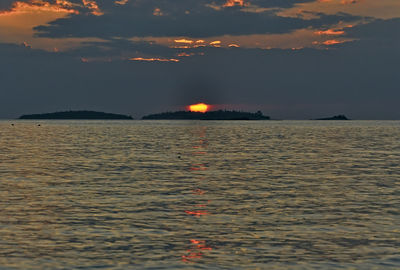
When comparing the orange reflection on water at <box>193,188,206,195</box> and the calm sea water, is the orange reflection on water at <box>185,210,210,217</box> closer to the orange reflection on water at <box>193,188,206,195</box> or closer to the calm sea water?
the calm sea water

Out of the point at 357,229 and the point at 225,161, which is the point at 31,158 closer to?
the point at 225,161

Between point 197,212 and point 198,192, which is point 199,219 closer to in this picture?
point 197,212

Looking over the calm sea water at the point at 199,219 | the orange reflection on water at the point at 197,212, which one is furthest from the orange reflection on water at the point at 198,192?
the orange reflection on water at the point at 197,212

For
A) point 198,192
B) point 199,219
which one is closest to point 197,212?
point 199,219

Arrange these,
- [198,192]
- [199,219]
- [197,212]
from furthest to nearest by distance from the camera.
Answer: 1. [198,192]
2. [197,212]
3. [199,219]

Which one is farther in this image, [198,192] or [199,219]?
[198,192]

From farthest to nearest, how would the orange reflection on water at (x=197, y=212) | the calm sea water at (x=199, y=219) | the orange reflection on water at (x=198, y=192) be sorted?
the orange reflection on water at (x=198, y=192), the orange reflection on water at (x=197, y=212), the calm sea water at (x=199, y=219)

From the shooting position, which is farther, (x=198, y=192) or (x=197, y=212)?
(x=198, y=192)

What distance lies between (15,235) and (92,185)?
1860cm

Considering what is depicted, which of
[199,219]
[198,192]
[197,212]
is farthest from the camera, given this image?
[198,192]

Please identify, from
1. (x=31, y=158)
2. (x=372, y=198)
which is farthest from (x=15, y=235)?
(x=31, y=158)

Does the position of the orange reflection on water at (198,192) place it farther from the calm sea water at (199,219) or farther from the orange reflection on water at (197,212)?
the orange reflection on water at (197,212)

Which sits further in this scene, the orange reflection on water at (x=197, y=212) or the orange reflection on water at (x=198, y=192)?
the orange reflection on water at (x=198, y=192)

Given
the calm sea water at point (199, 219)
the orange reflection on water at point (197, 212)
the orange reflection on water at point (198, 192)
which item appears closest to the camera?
the calm sea water at point (199, 219)
